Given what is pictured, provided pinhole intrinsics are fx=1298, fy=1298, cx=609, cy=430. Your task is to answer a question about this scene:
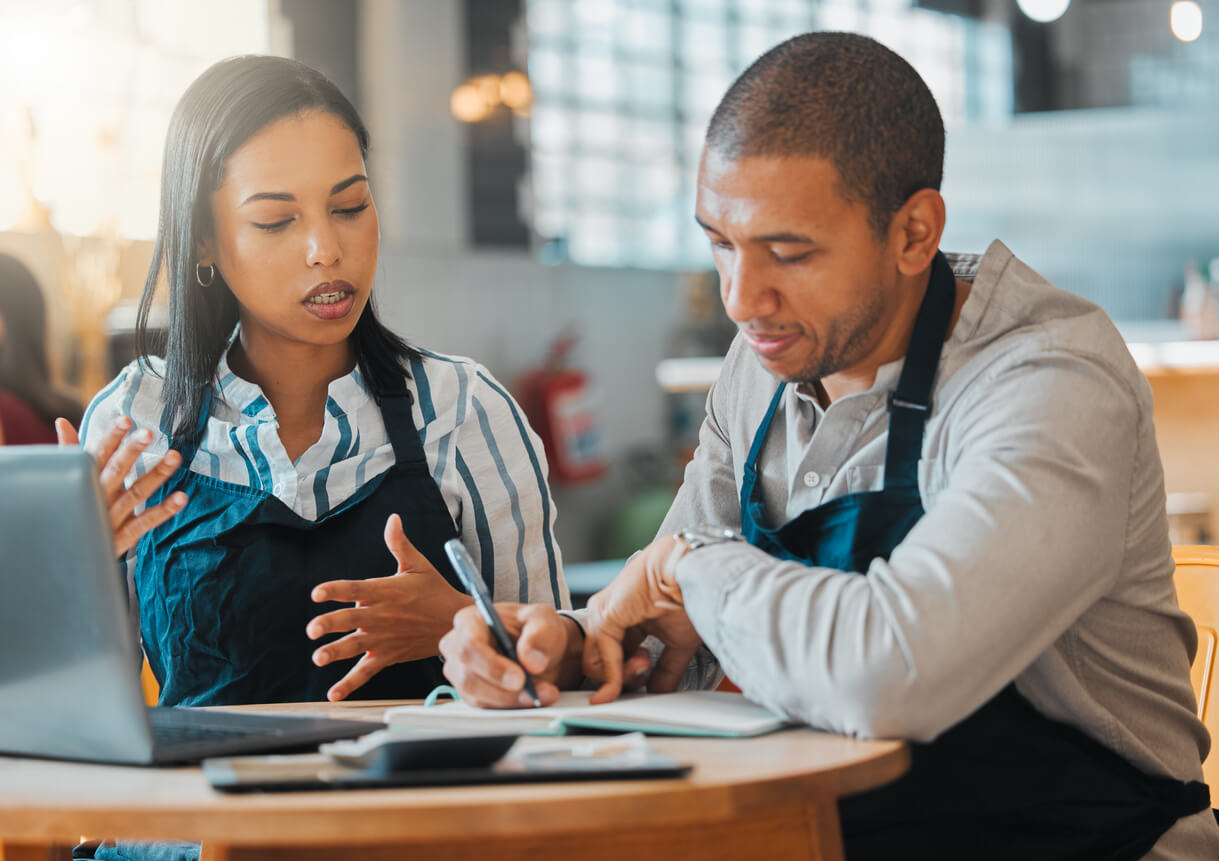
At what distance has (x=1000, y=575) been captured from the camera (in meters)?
0.99

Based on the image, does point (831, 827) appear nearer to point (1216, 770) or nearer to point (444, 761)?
point (444, 761)

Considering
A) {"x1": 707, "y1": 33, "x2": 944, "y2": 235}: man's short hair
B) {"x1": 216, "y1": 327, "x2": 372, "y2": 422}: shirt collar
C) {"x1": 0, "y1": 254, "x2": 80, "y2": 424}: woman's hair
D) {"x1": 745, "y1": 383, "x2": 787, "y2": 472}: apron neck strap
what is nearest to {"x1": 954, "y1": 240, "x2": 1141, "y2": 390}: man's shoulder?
{"x1": 707, "y1": 33, "x2": 944, "y2": 235}: man's short hair

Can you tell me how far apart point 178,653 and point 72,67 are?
4.38 m

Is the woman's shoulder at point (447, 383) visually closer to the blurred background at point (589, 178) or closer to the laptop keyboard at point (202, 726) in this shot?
the laptop keyboard at point (202, 726)

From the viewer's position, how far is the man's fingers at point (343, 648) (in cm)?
134

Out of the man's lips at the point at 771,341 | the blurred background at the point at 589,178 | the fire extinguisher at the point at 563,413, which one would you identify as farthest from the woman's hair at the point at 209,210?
the fire extinguisher at the point at 563,413

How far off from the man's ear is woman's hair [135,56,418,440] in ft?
2.49

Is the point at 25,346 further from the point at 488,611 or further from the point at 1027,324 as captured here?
the point at 1027,324

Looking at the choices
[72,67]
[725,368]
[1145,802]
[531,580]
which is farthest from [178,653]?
[72,67]

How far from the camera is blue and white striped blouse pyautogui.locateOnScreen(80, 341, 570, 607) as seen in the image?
1.64 m

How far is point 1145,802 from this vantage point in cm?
115

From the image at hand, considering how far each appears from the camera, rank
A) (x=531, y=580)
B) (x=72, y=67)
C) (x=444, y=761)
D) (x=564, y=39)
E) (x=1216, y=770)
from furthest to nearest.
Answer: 1. (x=564, y=39)
2. (x=72, y=67)
3. (x=531, y=580)
4. (x=1216, y=770)
5. (x=444, y=761)

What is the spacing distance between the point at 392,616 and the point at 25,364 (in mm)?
2908

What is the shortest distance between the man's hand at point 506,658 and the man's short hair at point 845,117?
465 mm
